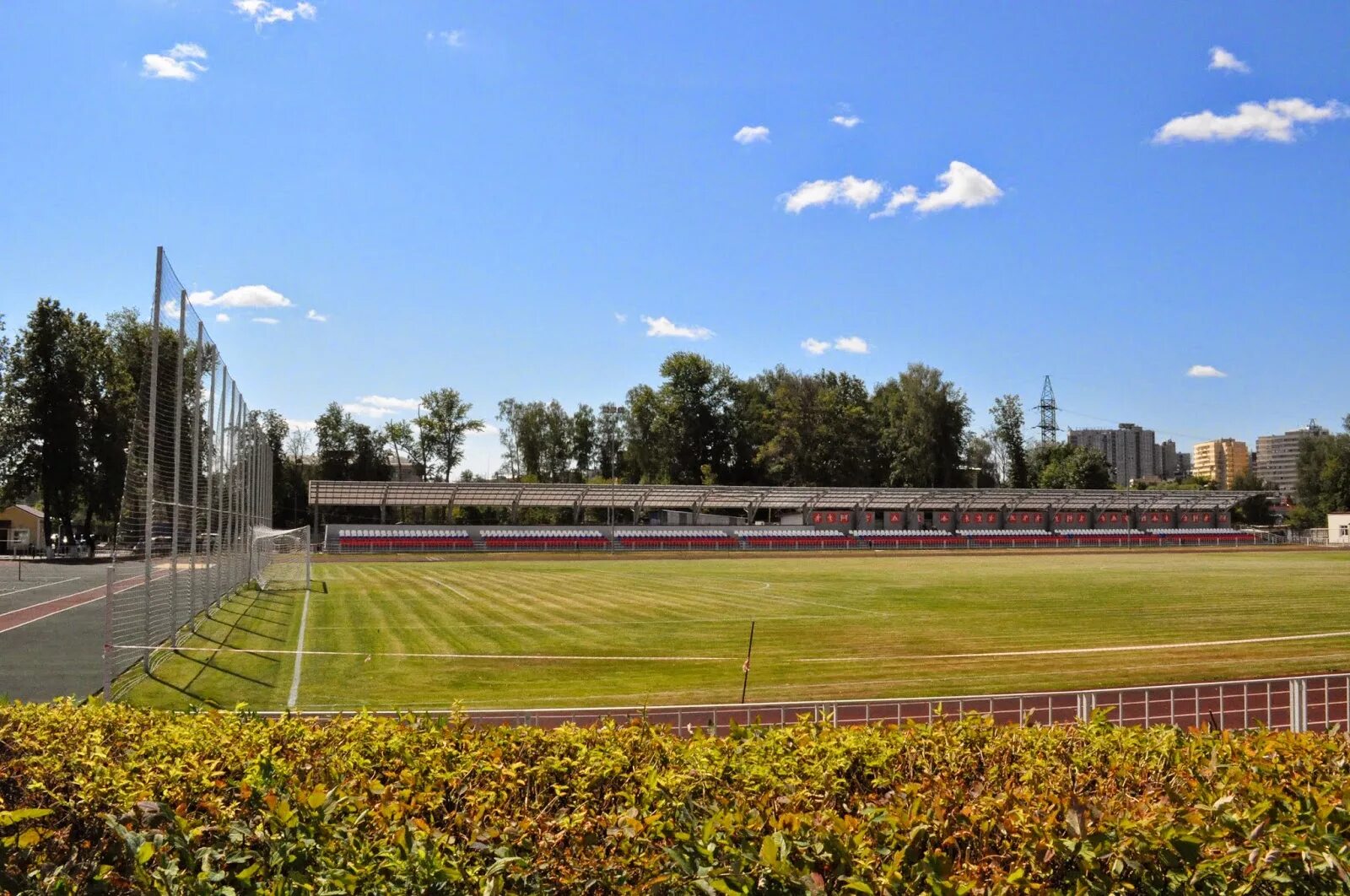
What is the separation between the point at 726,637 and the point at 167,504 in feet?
42.8

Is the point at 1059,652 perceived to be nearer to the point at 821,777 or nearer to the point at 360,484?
the point at 821,777

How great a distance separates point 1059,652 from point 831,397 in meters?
88.7

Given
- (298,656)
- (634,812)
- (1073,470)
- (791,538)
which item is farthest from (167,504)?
(1073,470)

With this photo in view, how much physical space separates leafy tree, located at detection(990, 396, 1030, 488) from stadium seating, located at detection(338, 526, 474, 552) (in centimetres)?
7927

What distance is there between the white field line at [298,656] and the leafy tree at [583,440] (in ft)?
289

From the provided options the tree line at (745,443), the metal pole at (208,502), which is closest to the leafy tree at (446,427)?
the tree line at (745,443)

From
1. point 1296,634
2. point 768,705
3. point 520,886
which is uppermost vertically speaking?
point 520,886

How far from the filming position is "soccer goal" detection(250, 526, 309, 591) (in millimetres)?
37219

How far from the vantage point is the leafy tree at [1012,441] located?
122 m

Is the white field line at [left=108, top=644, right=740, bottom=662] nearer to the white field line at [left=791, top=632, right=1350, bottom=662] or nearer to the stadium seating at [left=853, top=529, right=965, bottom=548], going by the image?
the white field line at [left=791, top=632, right=1350, bottom=662]

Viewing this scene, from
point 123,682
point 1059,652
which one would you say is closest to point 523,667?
point 123,682

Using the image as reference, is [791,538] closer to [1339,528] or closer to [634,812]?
[1339,528]

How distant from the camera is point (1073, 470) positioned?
391ft

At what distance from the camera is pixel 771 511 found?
92.9m
